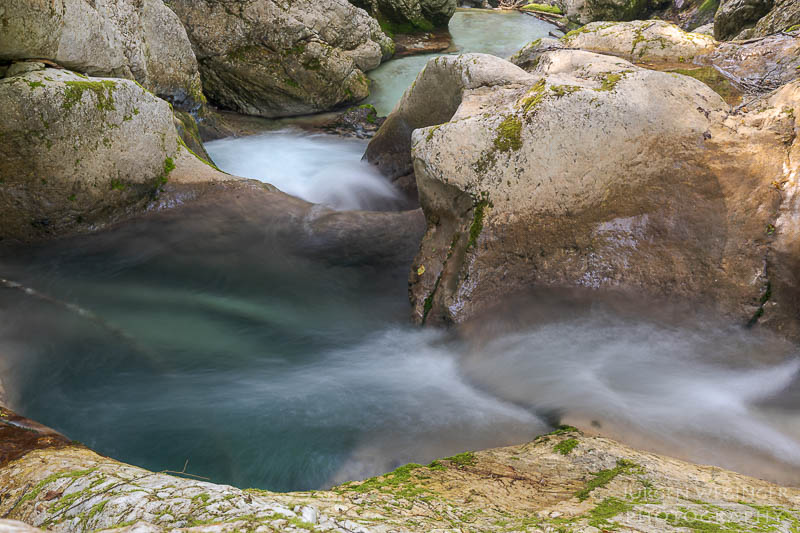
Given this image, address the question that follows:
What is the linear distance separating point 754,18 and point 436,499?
984cm

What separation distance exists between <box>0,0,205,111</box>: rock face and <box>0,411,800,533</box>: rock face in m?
4.42

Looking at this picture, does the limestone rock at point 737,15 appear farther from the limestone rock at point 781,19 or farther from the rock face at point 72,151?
the rock face at point 72,151

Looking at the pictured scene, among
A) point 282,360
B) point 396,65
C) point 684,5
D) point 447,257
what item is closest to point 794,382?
point 447,257

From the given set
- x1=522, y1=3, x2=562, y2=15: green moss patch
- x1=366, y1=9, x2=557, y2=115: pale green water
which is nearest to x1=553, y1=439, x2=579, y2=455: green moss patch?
x1=366, y1=9, x2=557, y2=115: pale green water

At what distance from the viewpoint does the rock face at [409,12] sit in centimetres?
1523

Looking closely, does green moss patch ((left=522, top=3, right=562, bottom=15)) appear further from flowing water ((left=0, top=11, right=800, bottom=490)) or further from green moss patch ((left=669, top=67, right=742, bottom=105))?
flowing water ((left=0, top=11, right=800, bottom=490))

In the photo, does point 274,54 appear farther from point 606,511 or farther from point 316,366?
point 606,511

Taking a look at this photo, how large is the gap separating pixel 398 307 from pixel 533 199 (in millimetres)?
1677

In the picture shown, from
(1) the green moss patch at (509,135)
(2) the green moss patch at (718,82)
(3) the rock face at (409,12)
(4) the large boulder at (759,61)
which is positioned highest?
(3) the rock face at (409,12)

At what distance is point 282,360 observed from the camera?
4602 mm

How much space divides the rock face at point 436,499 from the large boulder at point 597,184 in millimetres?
1881

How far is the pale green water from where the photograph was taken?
12430 millimetres

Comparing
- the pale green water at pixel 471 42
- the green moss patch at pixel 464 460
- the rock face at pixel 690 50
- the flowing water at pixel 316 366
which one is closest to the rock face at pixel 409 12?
the pale green water at pixel 471 42

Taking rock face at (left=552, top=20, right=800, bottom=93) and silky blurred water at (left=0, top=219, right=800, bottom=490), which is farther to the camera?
rock face at (left=552, top=20, right=800, bottom=93)
